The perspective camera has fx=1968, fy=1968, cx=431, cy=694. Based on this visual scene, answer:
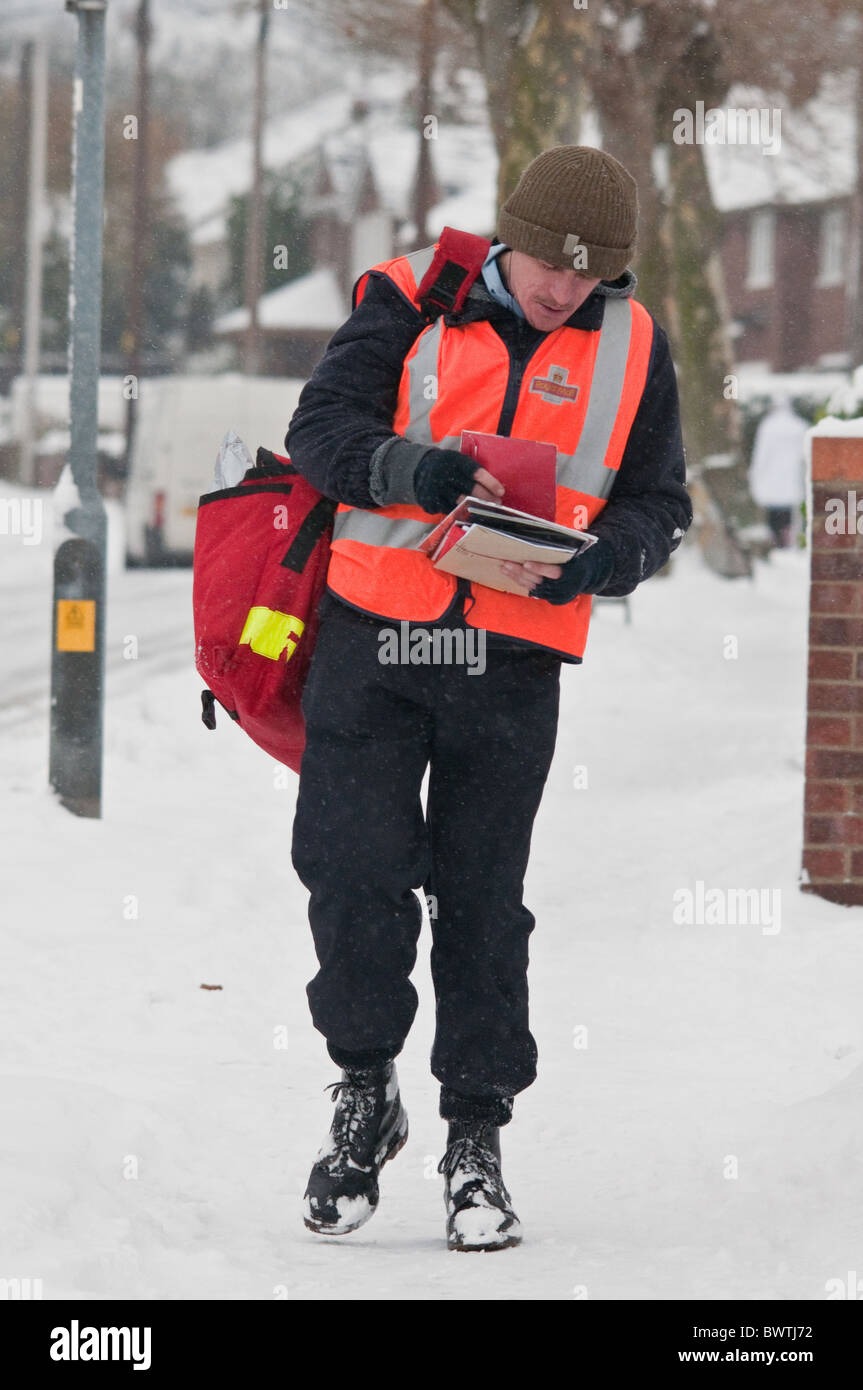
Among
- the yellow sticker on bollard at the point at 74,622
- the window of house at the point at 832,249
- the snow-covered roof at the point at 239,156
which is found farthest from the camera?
the snow-covered roof at the point at 239,156

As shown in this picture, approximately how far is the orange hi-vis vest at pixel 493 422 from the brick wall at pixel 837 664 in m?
2.34

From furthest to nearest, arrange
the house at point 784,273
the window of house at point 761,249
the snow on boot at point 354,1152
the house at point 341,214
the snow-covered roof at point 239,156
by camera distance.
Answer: the snow-covered roof at point 239,156
the house at point 341,214
the window of house at point 761,249
the house at point 784,273
the snow on boot at point 354,1152

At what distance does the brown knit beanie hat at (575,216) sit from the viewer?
3217 mm

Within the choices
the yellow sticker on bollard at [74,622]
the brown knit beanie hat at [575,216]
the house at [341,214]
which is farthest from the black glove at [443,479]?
the house at [341,214]

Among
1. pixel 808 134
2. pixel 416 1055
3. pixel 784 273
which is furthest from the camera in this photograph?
pixel 784 273

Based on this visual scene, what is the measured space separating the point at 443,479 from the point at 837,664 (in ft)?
9.05

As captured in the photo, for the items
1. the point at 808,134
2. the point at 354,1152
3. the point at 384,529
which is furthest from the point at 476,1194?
the point at 808,134

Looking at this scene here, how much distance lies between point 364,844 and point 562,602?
1.75 ft

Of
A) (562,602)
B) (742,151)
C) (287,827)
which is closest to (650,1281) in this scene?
(562,602)

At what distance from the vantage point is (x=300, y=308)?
6241 cm

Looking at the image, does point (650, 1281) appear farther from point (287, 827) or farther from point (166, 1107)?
point (287, 827)

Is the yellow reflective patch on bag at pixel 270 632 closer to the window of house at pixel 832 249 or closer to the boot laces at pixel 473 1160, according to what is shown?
the boot laces at pixel 473 1160

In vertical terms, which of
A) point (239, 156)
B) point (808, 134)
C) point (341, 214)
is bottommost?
point (808, 134)

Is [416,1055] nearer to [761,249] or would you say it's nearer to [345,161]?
[761,249]
